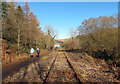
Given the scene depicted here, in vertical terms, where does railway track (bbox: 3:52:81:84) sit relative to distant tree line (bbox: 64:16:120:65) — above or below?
below

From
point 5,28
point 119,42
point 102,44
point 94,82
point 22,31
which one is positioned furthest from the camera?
point 22,31

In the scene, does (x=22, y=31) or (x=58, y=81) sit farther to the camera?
(x=22, y=31)

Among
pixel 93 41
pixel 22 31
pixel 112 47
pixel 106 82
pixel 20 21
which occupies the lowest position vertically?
pixel 106 82

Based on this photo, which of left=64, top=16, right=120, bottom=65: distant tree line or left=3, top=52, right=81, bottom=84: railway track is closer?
left=3, top=52, right=81, bottom=84: railway track

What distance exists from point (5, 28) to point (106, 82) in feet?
57.0

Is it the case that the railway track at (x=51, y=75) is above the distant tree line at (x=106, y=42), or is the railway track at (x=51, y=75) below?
below

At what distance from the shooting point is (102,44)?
13.2m

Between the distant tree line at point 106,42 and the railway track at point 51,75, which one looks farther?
the distant tree line at point 106,42

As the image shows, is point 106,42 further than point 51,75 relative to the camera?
Yes

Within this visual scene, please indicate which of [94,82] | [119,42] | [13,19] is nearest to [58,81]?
[94,82]

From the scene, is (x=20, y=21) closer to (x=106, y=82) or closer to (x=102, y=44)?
(x=102, y=44)

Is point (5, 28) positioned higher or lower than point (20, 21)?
lower

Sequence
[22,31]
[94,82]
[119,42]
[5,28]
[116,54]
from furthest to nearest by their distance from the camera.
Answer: [22,31] < [5,28] < [116,54] < [119,42] < [94,82]

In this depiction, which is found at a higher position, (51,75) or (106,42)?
(106,42)
